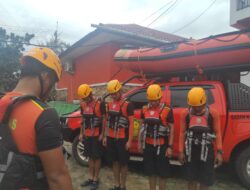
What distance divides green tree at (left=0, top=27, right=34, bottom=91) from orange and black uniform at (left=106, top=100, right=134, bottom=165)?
32.6 feet

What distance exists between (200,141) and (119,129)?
1610 millimetres

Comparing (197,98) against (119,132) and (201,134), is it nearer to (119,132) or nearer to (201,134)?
(201,134)

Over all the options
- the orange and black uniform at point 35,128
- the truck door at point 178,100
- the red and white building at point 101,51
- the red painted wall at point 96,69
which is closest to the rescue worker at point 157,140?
the truck door at point 178,100

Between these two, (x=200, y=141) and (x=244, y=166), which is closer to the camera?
(x=200, y=141)

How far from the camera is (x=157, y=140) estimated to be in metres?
5.38

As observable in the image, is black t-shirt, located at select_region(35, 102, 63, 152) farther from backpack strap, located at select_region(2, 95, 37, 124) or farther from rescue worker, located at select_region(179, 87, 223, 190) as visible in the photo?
rescue worker, located at select_region(179, 87, 223, 190)

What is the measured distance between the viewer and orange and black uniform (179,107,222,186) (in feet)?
15.7

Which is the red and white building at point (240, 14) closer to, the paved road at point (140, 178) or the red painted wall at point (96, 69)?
the red painted wall at point (96, 69)

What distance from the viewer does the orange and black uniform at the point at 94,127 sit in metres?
6.39

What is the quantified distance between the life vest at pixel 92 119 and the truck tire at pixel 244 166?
257 centimetres

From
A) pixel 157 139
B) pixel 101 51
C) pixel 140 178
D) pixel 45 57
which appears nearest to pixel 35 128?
pixel 45 57

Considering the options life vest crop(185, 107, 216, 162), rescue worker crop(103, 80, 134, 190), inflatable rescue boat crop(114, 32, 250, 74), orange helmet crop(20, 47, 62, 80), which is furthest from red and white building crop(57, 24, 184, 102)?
orange helmet crop(20, 47, 62, 80)

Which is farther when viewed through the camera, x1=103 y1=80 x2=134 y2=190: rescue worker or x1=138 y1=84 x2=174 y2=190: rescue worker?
x1=103 y1=80 x2=134 y2=190: rescue worker

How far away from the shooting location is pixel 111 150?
6.07 m
